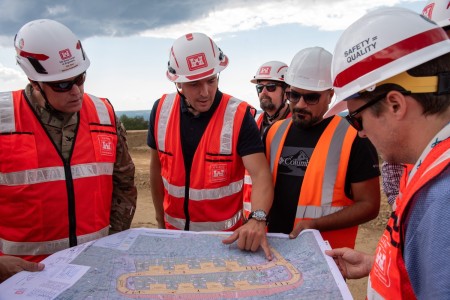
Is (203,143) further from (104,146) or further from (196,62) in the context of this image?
(104,146)

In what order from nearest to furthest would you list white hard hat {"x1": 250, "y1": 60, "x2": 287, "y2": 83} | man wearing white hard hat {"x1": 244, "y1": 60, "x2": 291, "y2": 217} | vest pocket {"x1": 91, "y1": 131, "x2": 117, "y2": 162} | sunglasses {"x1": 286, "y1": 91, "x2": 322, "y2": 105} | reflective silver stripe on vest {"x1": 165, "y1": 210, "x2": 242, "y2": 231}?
vest pocket {"x1": 91, "y1": 131, "x2": 117, "y2": 162}, sunglasses {"x1": 286, "y1": 91, "x2": 322, "y2": 105}, reflective silver stripe on vest {"x1": 165, "y1": 210, "x2": 242, "y2": 231}, man wearing white hard hat {"x1": 244, "y1": 60, "x2": 291, "y2": 217}, white hard hat {"x1": 250, "y1": 60, "x2": 287, "y2": 83}

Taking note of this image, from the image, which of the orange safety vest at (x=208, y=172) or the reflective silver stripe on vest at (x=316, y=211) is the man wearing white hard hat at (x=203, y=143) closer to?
the orange safety vest at (x=208, y=172)

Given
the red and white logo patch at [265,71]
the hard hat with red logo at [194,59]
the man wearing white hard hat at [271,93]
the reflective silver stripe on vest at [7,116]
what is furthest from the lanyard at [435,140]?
the red and white logo patch at [265,71]

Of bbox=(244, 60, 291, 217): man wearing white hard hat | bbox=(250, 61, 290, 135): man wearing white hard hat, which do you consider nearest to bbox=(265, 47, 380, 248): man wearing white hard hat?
bbox=(244, 60, 291, 217): man wearing white hard hat

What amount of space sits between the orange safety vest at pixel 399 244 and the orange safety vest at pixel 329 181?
1.41 meters

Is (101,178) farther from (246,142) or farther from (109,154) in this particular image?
(246,142)

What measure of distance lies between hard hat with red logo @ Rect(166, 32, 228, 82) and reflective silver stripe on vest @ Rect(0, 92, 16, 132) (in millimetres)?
1248

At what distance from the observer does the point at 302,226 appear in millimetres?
2680

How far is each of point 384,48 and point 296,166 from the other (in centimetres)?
163

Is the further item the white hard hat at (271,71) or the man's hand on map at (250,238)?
the white hard hat at (271,71)

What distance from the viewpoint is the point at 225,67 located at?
10.9ft

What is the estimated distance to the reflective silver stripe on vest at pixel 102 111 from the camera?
2.95m

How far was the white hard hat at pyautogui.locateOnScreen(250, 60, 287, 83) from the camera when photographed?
5978 mm

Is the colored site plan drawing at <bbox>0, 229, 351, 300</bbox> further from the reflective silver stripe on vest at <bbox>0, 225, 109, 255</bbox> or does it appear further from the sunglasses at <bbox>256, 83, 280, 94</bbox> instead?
the sunglasses at <bbox>256, 83, 280, 94</bbox>
